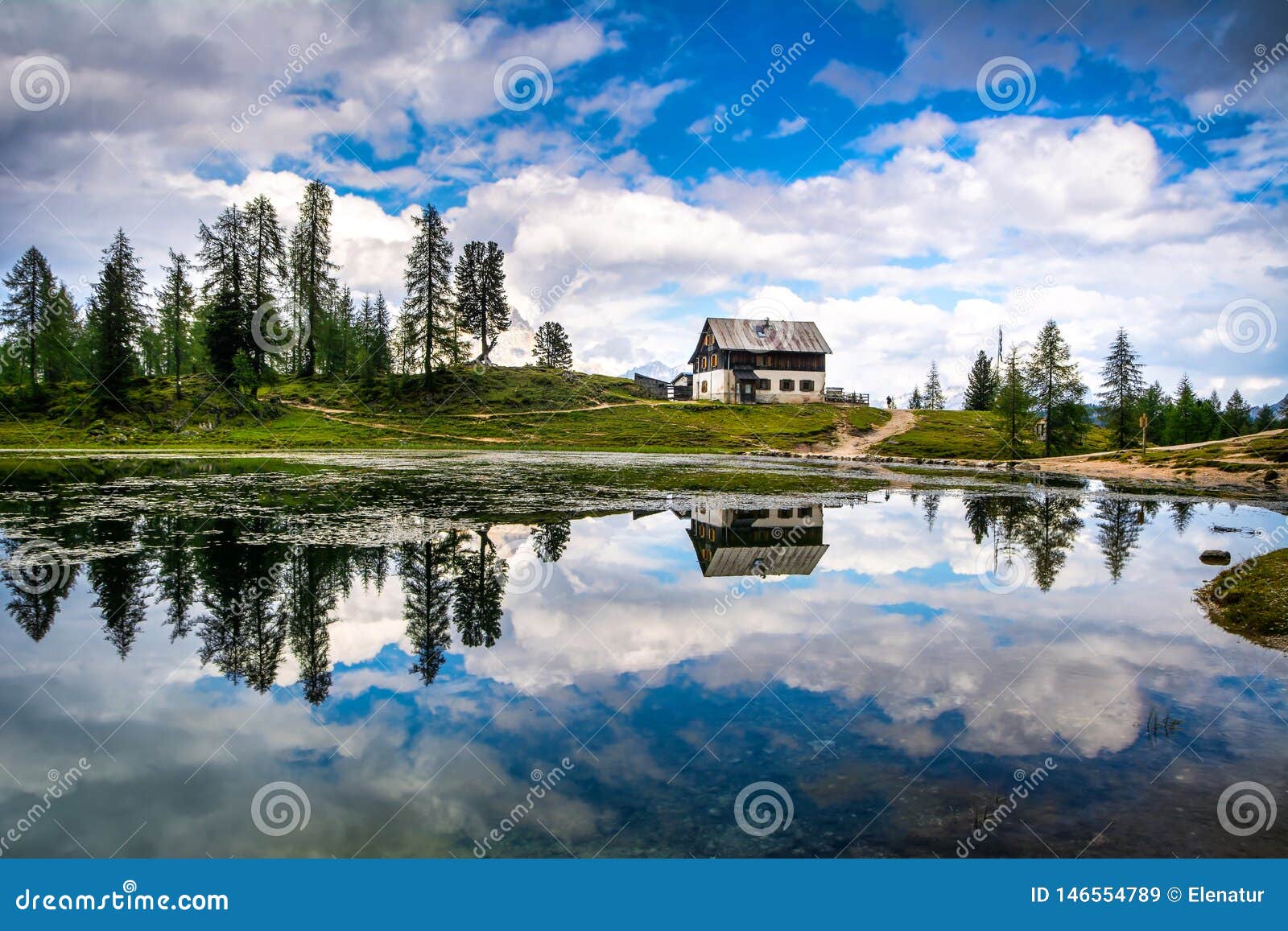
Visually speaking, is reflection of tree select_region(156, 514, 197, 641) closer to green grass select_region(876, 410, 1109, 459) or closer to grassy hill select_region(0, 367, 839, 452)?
grassy hill select_region(0, 367, 839, 452)

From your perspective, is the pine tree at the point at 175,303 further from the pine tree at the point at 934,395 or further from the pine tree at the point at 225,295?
the pine tree at the point at 934,395

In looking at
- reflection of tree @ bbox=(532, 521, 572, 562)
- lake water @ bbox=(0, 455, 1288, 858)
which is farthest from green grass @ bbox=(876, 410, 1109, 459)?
reflection of tree @ bbox=(532, 521, 572, 562)

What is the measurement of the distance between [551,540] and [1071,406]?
6320 centimetres

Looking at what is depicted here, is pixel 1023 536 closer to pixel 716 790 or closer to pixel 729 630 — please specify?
pixel 729 630

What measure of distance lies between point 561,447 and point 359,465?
2638 centimetres

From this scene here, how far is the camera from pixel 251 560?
49.8ft

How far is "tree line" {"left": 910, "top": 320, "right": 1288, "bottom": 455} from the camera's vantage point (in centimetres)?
6444

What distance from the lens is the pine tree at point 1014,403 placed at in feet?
218

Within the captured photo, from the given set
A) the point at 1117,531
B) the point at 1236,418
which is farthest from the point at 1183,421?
the point at 1117,531

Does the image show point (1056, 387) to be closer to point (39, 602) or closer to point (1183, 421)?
point (1183, 421)

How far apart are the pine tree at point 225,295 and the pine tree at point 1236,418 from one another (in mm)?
128984

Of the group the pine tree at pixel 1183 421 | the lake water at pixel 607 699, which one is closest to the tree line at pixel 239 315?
the lake water at pixel 607 699

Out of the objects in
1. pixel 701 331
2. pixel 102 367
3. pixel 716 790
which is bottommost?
pixel 716 790

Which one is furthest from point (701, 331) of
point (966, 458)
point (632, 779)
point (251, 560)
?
point (632, 779)
